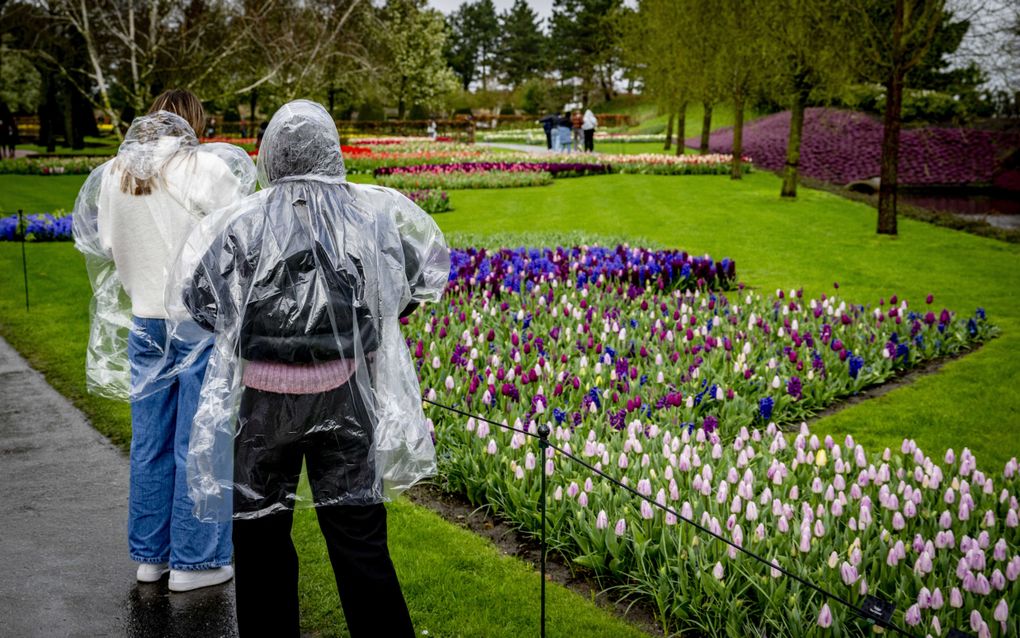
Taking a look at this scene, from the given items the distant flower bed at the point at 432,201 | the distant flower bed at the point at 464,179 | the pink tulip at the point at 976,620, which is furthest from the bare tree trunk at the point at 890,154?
the pink tulip at the point at 976,620

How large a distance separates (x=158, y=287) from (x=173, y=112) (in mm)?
732

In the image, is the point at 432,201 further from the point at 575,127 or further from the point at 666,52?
the point at 575,127

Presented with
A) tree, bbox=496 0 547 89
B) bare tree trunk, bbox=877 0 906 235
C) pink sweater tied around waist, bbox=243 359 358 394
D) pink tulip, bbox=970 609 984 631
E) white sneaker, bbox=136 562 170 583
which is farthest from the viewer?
tree, bbox=496 0 547 89

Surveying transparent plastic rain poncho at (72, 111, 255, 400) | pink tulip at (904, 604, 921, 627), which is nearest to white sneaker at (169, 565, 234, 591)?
transparent plastic rain poncho at (72, 111, 255, 400)

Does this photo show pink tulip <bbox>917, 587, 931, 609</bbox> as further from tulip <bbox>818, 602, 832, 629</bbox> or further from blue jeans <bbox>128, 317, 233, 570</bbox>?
blue jeans <bbox>128, 317, 233, 570</bbox>

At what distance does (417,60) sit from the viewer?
57406 mm

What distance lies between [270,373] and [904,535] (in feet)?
9.54

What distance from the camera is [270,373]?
277 cm

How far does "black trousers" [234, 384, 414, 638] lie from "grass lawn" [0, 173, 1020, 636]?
3.08 feet

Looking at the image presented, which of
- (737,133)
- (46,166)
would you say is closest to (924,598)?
(737,133)

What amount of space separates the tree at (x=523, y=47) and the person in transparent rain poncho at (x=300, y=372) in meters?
78.1

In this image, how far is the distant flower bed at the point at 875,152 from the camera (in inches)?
1067

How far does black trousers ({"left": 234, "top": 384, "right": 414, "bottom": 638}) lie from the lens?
9.12ft

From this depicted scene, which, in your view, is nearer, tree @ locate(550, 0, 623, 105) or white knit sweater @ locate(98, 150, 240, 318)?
white knit sweater @ locate(98, 150, 240, 318)
